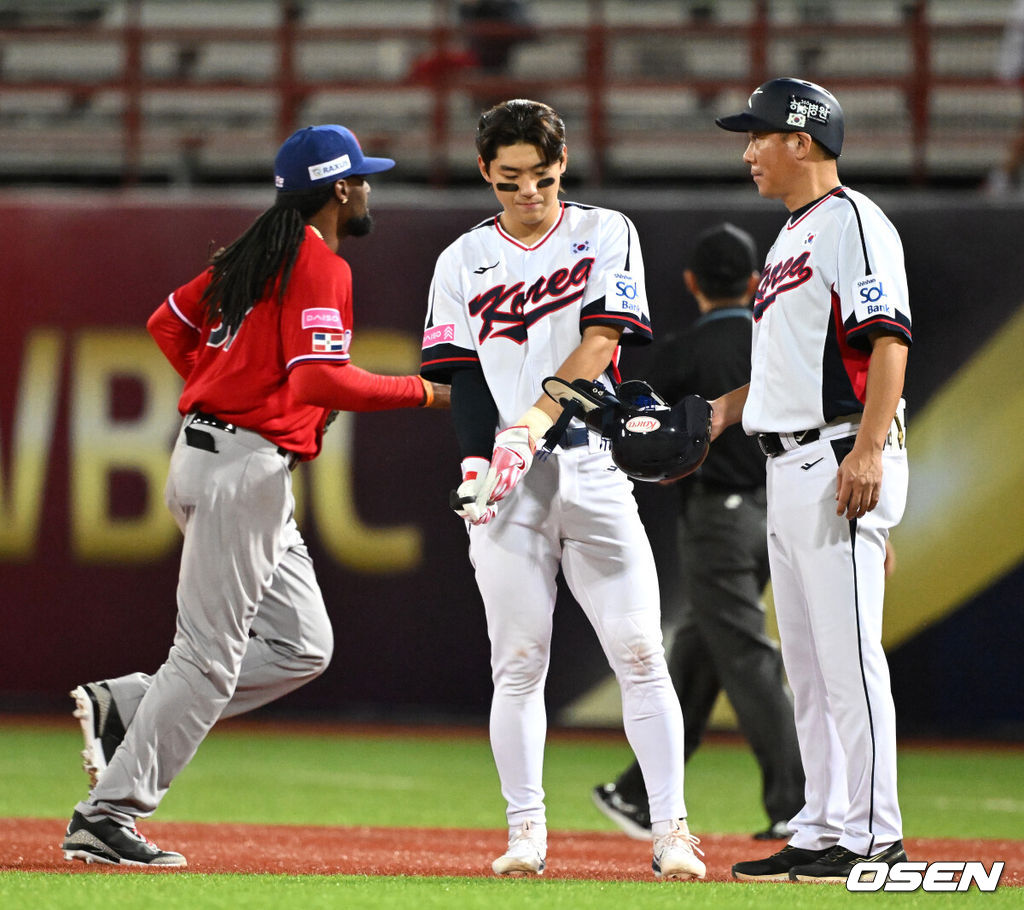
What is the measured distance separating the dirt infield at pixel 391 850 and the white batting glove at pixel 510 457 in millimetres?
1103

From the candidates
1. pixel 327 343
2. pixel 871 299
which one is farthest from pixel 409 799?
pixel 871 299

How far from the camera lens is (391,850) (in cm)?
500

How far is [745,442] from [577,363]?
1.87 m

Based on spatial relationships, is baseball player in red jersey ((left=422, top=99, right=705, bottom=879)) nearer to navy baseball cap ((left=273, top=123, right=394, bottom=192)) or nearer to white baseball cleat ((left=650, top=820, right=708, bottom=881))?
white baseball cleat ((left=650, top=820, right=708, bottom=881))

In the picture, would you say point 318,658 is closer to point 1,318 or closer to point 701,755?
point 701,755

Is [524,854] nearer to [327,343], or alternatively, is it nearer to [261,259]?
[327,343]

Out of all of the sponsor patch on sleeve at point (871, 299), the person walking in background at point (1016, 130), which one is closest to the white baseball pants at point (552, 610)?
the sponsor patch on sleeve at point (871, 299)

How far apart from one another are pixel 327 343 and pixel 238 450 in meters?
0.44

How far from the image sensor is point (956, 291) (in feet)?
30.0

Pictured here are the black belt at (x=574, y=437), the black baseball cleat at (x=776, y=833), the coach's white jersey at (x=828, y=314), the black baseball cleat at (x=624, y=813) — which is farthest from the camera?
the black baseball cleat at (x=624, y=813)

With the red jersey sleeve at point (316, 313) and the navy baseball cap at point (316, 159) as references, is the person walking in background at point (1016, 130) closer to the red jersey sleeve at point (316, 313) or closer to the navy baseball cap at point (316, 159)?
the navy baseball cap at point (316, 159)

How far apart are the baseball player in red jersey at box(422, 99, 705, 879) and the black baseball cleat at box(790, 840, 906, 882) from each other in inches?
11.8

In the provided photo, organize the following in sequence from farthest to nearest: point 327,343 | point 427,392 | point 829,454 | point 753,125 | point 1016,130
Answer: point 1016,130 → point 427,392 → point 327,343 → point 753,125 → point 829,454

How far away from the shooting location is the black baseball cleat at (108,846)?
4.30 meters
